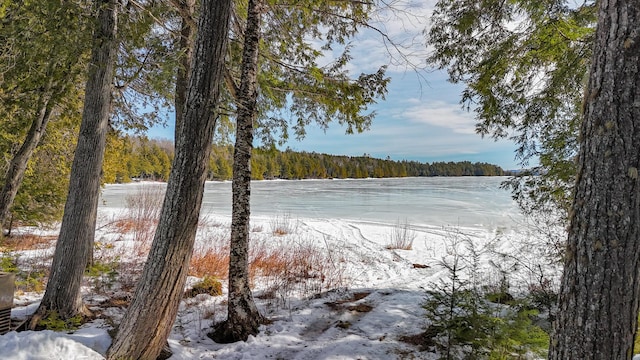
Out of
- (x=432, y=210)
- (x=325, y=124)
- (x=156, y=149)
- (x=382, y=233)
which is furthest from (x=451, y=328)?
(x=156, y=149)

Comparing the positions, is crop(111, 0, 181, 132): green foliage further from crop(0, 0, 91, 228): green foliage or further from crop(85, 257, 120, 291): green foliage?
crop(85, 257, 120, 291): green foliage

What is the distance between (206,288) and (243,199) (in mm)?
2506

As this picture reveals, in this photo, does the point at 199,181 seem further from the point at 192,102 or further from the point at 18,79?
the point at 18,79

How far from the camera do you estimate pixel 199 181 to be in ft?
9.59

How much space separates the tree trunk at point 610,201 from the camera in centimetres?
163

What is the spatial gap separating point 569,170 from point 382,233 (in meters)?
7.66

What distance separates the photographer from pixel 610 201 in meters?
1.65

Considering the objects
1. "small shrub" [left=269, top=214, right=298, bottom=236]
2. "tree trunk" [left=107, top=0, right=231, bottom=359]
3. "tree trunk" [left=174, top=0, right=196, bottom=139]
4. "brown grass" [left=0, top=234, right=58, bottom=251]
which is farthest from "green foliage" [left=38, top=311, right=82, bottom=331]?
"small shrub" [left=269, top=214, right=298, bottom=236]

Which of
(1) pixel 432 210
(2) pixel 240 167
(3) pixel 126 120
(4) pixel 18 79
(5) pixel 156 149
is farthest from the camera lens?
(5) pixel 156 149

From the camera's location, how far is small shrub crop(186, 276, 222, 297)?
534 cm

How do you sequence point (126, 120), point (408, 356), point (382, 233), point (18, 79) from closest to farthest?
point (408, 356) → point (18, 79) → point (126, 120) → point (382, 233)

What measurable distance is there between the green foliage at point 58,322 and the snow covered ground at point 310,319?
4.0 inches

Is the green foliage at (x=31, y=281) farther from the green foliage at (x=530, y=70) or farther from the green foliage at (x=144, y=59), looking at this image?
the green foliage at (x=530, y=70)

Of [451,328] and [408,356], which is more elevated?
[451,328]
